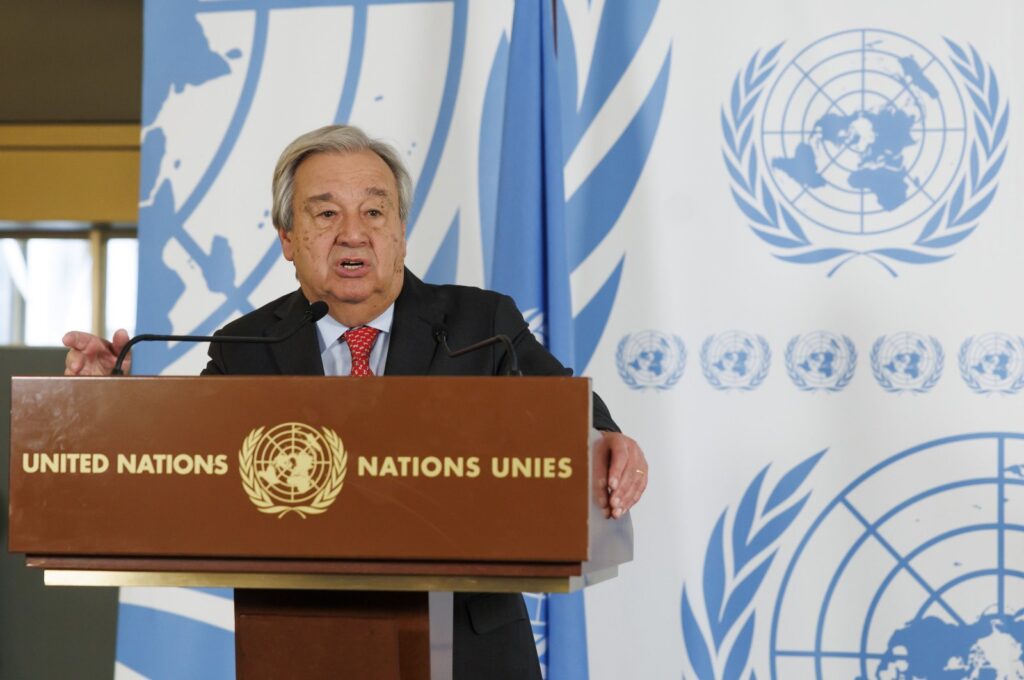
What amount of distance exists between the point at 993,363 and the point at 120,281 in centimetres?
592

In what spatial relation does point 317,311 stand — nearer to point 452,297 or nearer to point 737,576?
point 452,297

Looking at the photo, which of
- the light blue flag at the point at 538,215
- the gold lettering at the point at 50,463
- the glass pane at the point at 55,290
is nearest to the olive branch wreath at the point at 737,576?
the light blue flag at the point at 538,215

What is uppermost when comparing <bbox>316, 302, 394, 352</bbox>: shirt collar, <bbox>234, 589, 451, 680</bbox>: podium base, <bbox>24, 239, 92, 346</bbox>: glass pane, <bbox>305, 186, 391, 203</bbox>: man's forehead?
<bbox>24, 239, 92, 346</bbox>: glass pane

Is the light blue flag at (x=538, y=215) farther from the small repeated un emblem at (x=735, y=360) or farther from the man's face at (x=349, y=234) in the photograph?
the man's face at (x=349, y=234)

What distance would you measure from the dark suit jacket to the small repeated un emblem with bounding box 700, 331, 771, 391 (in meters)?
1.09

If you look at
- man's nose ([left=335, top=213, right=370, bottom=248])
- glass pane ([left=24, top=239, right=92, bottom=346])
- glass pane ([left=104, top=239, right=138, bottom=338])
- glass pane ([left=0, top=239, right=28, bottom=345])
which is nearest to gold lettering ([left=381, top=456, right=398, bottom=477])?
man's nose ([left=335, top=213, right=370, bottom=248])

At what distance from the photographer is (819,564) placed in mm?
2988

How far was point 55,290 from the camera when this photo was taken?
7879mm

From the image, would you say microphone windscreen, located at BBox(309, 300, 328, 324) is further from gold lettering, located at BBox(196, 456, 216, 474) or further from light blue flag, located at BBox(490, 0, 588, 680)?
light blue flag, located at BBox(490, 0, 588, 680)

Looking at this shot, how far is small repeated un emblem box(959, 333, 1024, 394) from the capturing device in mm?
2947

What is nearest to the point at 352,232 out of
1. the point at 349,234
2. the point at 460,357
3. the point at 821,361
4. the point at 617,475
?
the point at 349,234

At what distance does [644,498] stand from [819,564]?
0.43m

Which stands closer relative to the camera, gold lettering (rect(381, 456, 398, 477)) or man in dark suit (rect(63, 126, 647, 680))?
gold lettering (rect(381, 456, 398, 477))

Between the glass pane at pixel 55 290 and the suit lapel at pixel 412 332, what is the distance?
6227mm
